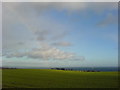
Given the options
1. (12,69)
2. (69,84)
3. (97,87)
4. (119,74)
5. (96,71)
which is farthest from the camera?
(96,71)

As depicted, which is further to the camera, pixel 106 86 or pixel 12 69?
pixel 12 69

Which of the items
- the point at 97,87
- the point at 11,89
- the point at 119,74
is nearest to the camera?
the point at 11,89

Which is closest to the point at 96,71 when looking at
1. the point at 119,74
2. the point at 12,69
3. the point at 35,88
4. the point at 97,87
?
the point at 119,74

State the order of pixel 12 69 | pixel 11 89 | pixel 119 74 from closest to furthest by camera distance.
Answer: pixel 11 89
pixel 119 74
pixel 12 69

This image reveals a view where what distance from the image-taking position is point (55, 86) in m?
19.2

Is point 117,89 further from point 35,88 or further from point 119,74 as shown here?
point 119,74

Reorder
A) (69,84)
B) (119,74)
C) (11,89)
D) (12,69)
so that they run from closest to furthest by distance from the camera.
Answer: (11,89) → (69,84) → (119,74) → (12,69)

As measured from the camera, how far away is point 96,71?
33.1 metres

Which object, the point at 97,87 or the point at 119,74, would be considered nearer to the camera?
the point at 97,87

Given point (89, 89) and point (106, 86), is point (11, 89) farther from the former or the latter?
point (106, 86)

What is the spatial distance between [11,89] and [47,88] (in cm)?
282

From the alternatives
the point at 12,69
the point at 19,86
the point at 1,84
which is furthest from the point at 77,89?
the point at 12,69

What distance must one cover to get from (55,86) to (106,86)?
14.5 ft

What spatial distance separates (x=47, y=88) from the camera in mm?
18297
